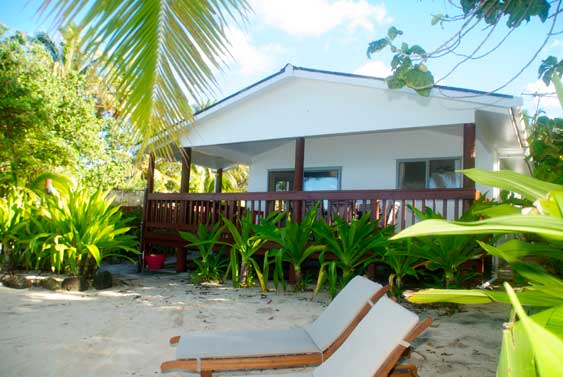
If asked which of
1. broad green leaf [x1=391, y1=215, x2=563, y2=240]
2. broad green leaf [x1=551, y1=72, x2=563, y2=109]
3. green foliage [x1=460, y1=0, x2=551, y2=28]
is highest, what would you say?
green foliage [x1=460, y1=0, x2=551, y2=28]

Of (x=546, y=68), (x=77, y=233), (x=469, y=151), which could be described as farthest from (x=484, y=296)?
(x=77, y=233)

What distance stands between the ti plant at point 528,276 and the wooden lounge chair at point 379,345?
141cm

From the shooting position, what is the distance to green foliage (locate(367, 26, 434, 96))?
10.4 ft

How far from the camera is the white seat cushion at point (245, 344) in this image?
3.12 metres

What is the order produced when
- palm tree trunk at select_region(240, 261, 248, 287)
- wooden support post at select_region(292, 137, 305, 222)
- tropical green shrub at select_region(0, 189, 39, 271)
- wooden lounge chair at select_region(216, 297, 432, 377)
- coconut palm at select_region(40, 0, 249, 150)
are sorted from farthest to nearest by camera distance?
1. wooden support post at select_region(292, 137, 305, 222)
2. tropical green shrub at select_region(0, 189, 39, 271)
3. palm tree trunk at select_region(240, 261, 248, 287)
4. wooden lounge chair at select_region(216, 297, 432, 377)
5. coconut palm at select_region(40, 0, 249, 150)

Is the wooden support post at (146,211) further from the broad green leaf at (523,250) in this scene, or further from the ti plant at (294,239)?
the broad green leaf at (523,250)

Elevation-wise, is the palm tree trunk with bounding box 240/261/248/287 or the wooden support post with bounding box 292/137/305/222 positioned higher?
the wooden support post with bounding box 292/137/305/222

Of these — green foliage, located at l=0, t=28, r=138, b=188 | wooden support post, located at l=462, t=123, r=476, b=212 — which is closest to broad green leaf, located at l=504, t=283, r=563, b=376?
wooden support post, located at l=462, t=123, r=476, b=212

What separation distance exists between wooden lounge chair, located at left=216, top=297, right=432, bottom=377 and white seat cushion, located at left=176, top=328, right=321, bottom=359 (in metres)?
0.51

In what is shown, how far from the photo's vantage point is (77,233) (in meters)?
6.70

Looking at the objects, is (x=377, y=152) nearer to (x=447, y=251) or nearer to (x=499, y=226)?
(x=447, y=251)

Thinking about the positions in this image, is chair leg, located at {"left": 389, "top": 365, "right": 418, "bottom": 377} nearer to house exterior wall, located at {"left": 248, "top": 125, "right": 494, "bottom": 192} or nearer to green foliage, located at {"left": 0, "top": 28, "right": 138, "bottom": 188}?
house exterior wall, located at {"left": 248, "top": 125, "right": 494, "bottom": 192}

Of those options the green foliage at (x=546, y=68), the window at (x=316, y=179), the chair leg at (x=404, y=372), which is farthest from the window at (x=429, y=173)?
the chair leg at (x=404, y=372)

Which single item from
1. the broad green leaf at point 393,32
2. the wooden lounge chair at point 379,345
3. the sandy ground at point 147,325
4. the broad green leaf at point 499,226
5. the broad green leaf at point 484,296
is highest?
the broad green leaf at point 393,32
